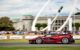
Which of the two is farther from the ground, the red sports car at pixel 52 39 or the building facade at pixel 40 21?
the building facade at pixel 40 21

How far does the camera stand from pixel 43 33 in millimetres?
4043

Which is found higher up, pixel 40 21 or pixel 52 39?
pixel 40 21

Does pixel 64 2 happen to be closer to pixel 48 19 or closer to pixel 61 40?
pixel 48 19

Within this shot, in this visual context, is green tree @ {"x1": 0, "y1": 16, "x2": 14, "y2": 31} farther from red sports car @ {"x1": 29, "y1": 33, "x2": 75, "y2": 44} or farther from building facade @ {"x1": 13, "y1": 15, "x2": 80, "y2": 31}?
red sports car @ {"x1": 29, "y1": 33, "x2": 75, "y2": 44}

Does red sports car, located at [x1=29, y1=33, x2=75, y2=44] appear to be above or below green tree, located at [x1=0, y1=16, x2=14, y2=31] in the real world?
below

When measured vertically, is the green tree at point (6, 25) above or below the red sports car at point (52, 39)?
above

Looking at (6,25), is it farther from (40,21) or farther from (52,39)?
(52,39)

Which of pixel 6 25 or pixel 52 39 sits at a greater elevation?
pixel 6 25

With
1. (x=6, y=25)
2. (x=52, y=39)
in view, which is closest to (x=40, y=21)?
(x=52, y=39)

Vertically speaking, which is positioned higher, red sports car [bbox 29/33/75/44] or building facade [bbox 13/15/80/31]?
building facade [bbox 13/15/80/31]

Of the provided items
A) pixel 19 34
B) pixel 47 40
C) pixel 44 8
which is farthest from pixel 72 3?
pixel 19 34

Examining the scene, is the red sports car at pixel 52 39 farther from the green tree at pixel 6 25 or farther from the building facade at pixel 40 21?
the green tree at pixel 6 25

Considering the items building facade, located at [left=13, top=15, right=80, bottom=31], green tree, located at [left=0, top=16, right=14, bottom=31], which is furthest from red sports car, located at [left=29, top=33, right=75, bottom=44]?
green tree, located at [left=0, top=16, right=14, bottom=31]

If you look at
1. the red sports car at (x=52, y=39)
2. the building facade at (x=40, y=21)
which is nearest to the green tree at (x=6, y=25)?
the building facade at (x=40, y=21)
